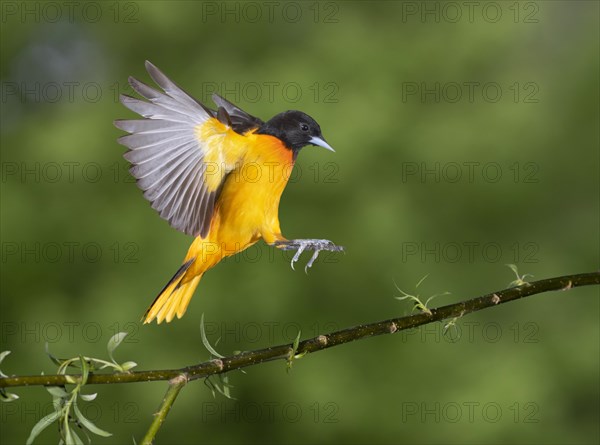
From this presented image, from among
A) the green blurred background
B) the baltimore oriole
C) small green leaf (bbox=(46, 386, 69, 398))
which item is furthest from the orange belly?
the green blurred background

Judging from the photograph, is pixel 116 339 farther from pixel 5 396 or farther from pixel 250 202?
pixel 250 202

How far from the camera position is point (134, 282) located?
10.6 metres

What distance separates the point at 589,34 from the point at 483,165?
10.8 ft

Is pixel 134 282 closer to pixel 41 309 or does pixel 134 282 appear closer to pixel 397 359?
pixel 41 309

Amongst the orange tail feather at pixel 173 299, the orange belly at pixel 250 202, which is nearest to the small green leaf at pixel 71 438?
the orange tail feather at pixel 173 299

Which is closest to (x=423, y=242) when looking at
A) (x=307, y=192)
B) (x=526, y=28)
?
(x=307, y=192)

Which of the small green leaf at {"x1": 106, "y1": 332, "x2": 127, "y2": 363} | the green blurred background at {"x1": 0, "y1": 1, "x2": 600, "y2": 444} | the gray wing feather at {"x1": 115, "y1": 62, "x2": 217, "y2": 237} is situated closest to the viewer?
the gray wing feather at {"x1": 115, "y1": 62, "x2": 217, "y2": 237}

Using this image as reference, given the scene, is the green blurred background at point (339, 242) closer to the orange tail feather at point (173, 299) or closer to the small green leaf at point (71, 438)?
the orange tail feather at point (173, 299)

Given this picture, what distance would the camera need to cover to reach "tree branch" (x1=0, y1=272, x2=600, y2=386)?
145 cm

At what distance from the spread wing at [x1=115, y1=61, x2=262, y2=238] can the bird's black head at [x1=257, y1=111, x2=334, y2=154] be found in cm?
8

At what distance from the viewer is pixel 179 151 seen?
4.62 feet

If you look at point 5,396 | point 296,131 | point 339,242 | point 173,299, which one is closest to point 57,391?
point 5,396

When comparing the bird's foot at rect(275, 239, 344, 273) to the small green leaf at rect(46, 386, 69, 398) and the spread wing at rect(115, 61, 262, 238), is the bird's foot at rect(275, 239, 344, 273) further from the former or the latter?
the small green leaf at rect(46, 386, 69, 398)

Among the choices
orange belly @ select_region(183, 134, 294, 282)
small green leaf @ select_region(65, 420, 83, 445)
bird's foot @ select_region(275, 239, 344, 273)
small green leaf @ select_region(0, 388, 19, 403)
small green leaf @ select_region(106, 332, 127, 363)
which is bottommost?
small green leaf @ select_region(65, 420, 83, 445)
